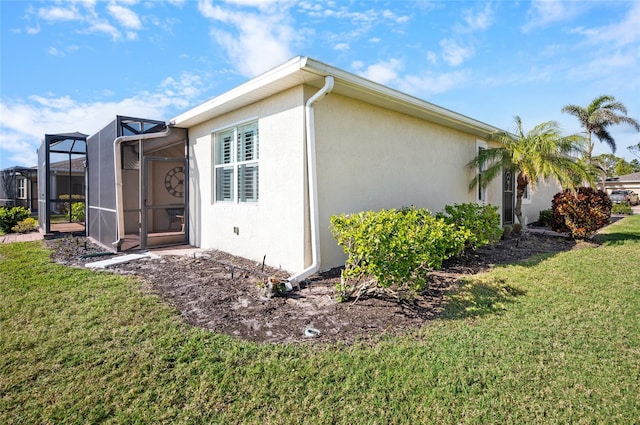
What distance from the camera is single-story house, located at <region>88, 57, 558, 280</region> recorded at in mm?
5613

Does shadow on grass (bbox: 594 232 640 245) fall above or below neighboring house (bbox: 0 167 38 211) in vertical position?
below

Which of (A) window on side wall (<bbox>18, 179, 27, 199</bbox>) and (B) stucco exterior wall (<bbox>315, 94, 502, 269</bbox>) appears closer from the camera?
(B) stucco exterior wall (<bbox>315, 94, 502, 269</bbox>)

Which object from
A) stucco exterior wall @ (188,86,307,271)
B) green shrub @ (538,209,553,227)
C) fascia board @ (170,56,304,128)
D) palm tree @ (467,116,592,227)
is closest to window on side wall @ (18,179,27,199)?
fascia board @ (170,56,304,128)

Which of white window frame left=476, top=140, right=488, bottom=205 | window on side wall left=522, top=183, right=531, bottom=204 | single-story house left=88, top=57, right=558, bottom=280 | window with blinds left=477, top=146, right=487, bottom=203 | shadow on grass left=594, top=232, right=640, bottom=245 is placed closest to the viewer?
single-story house left=88, top=57, right=558, bottom=280

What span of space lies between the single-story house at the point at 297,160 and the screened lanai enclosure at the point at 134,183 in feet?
0.17

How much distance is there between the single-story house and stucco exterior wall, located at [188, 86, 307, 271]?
21 millimetres

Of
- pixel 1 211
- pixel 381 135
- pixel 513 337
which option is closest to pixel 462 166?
pixel 381 135

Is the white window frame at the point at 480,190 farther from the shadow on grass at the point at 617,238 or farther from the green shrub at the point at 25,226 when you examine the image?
the green shrub at the point at 25,226

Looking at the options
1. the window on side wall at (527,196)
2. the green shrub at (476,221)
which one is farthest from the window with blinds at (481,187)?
the window on side wall at (527,196)

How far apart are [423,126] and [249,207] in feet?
15.6

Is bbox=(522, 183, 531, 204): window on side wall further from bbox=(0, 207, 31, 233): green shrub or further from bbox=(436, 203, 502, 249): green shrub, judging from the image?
bbox=(0, 207, 31, 233): green shrub

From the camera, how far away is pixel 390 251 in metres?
3.96

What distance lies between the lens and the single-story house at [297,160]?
561 cm

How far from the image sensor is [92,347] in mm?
3283
